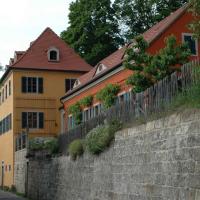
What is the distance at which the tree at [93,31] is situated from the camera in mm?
55438

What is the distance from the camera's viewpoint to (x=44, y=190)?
86.1 ft

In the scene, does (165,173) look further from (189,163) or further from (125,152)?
(125,152)

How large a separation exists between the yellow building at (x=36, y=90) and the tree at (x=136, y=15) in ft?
27.2

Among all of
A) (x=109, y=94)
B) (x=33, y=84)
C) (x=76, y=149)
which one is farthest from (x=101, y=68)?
(x=76, y=149)

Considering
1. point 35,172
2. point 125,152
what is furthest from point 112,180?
point 35,172

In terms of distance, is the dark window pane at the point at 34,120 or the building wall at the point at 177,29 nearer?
the building wall at the point at 177,29

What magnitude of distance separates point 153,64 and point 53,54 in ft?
86.0

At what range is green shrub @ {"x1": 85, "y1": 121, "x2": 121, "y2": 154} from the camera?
15.9 m

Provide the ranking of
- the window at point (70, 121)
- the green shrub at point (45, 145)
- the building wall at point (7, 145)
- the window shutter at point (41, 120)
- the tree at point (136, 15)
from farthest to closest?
the tree at point (136, 15), the window shutter at point (41, 120), the building wall at point (7, 145), the window at point (70, 121), the green shrub at point (45, 145)

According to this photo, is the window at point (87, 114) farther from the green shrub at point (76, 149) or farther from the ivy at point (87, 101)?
the green shrub at point (76, 149)

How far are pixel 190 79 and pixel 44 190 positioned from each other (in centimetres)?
1585

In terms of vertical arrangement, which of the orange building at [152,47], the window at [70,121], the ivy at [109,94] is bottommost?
the window at [70,121]

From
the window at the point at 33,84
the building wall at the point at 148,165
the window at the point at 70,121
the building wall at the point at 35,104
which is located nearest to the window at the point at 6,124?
the building wall at the point at 35,104

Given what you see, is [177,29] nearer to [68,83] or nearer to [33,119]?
[68,83]
